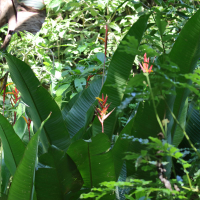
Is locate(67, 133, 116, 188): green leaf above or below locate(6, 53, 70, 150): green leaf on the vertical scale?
below

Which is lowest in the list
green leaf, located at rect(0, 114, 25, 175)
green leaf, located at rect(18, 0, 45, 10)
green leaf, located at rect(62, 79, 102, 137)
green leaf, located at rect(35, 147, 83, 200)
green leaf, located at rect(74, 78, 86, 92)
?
green leaf, located at rect(35, 147, 83, 200)

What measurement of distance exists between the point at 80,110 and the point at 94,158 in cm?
56

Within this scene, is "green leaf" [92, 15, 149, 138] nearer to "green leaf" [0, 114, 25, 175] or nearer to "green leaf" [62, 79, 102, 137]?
"green leaf" [62, 79, 102, 137]

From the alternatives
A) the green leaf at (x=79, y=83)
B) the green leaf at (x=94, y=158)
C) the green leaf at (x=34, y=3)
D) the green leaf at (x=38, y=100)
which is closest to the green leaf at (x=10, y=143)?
the green leaf at (x=38, y=100)

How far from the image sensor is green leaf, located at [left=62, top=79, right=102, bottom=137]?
1.27m

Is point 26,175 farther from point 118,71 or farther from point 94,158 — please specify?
point 118,71

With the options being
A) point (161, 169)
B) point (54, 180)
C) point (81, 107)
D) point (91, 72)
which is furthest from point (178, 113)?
point (91, 72)

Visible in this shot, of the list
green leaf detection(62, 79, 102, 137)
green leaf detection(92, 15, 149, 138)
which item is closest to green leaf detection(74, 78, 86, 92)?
green leaf detection(62, 79, 102, 137)

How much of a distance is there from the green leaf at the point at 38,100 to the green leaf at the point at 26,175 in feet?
0.83

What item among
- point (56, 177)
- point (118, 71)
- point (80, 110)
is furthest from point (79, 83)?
point (56, 177)

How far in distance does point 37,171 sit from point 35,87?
0.35 metres

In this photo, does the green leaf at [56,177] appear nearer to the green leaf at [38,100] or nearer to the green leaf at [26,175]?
the green leaf at [26,175]

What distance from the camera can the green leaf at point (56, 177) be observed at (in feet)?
2.40

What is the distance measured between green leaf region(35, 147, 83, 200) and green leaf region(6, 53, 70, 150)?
0.22 meters
